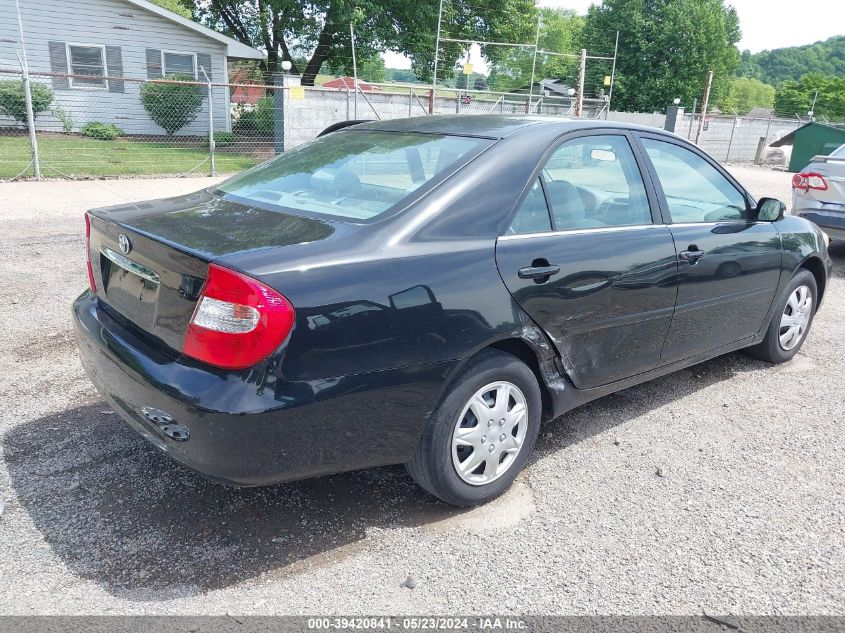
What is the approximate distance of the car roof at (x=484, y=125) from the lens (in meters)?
3.35

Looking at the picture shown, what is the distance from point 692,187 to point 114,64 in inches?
793

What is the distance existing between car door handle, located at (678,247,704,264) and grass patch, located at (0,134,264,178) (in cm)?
1199

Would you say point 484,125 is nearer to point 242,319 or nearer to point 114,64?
point 242,319

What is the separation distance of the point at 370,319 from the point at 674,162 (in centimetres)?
236

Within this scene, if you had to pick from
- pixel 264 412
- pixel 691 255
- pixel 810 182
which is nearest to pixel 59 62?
pixel 810 182

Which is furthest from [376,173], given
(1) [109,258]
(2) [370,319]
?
(1) [109,258]

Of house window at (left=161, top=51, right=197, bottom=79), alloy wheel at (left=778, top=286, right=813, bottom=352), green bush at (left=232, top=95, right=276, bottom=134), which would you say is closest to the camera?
alloy wheel at (left=778, top=286, right=813, bottom=352)

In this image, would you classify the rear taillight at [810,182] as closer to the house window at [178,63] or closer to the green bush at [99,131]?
the green bush at [99,131]

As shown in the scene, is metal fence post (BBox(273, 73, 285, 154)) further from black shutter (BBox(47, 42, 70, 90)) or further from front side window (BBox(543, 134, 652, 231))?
front side window (BBox(543, 134, 652, 231))

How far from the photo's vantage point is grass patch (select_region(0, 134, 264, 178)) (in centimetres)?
1350

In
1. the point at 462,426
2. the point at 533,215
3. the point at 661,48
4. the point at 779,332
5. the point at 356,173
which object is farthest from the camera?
the point at 661,48

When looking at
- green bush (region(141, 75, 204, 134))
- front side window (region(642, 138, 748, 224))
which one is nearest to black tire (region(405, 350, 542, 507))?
front side window (region(642, 138, 748, 224))

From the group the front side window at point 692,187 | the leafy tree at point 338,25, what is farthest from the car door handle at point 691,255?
the leafy tree at point 338,25

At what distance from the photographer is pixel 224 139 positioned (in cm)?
1942
